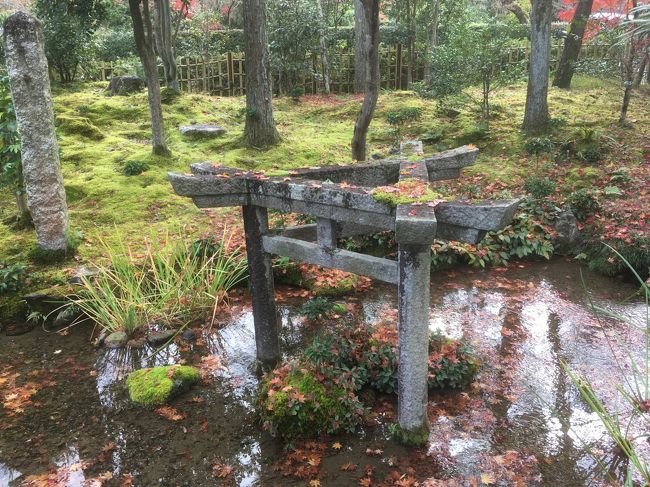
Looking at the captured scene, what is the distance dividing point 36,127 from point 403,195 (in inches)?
218

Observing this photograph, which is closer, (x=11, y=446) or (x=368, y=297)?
(x=11, y=446)

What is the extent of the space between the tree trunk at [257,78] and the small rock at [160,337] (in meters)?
6.08

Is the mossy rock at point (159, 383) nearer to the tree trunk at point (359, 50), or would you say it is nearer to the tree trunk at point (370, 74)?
the tree trunk at point (370, 74)

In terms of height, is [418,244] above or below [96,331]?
above

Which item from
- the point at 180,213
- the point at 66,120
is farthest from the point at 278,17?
the point at 180,213

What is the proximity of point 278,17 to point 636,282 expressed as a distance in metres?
13.9

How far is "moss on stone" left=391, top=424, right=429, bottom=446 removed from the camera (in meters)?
3.92

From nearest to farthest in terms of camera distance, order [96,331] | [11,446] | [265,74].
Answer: [11,446]
[96,331]
[265,74]

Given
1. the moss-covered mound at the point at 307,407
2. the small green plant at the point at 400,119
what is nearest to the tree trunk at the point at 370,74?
the small green plant at the point at 400,119

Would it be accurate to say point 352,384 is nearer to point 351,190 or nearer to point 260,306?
point 260,306

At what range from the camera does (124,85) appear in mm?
14844

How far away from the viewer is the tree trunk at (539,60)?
10133 mm

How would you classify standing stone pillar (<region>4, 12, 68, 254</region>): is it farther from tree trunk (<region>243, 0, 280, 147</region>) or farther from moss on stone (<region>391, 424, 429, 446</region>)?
moss on stone (<region>391, 424, 429, 446</region>)

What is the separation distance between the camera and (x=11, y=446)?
420 centimetres
